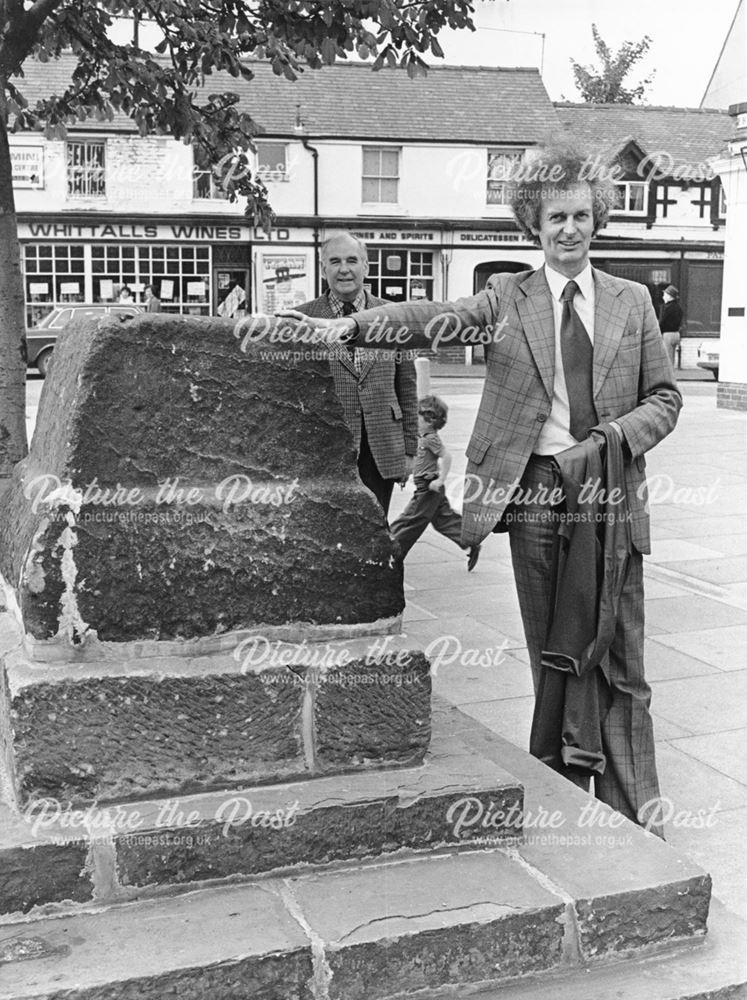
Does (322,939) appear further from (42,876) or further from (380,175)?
(380,175)

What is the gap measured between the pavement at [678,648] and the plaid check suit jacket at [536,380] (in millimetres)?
561

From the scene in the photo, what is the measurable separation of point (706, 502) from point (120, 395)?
7948 mm

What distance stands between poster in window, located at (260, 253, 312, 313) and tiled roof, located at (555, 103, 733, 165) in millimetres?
9974

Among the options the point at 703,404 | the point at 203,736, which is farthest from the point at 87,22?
the point at 703,404

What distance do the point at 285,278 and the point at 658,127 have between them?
1376 centimetres

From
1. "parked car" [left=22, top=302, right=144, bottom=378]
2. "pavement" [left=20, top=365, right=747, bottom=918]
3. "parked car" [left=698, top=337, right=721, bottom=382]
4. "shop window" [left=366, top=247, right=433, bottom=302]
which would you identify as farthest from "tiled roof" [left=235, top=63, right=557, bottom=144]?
"pavement" [left=20, top=365, right=747, bottom=918]

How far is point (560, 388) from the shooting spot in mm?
3404

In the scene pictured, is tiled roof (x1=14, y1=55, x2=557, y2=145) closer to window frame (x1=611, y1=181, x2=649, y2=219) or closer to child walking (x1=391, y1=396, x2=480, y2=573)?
window frame (x1=611, y1=181, x2=649, y2=219)

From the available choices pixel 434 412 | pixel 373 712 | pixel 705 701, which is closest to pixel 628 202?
pixel 434 412

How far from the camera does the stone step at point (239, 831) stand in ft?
8.46

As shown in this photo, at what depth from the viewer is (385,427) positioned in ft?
17.5

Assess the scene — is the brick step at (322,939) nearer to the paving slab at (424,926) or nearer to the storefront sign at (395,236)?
the paving slab at (424,926)

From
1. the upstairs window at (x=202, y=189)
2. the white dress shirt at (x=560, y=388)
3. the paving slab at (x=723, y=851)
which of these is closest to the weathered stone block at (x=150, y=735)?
the white dress shirt at (x=560, y=388)

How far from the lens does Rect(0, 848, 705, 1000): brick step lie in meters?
2.40
